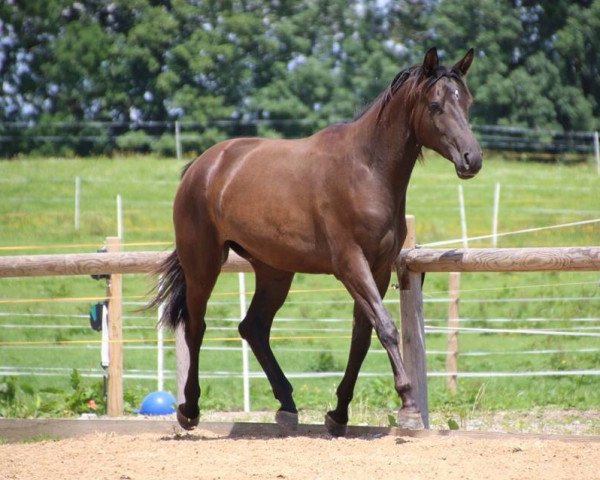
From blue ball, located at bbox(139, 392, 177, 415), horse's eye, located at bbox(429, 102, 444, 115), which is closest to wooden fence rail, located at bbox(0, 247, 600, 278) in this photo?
horse's eye, located at bbox(429, 102, 444, 115)

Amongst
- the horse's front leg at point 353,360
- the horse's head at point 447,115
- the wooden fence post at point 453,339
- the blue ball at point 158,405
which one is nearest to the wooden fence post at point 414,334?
the horse's front leg at point 353,360

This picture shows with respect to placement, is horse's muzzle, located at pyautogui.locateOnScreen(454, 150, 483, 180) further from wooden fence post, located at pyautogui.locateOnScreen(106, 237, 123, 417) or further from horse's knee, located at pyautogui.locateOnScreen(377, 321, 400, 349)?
wooden fence post, located at pyautogui.locateOnScreen(106, 237, 123, 417)

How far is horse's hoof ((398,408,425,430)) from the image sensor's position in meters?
5.20

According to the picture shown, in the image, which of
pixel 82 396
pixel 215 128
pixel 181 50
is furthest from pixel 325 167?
pixel 181 50

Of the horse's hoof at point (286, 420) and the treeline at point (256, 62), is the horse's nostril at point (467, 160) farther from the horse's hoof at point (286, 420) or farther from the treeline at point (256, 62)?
the treeline at point (256, 62)

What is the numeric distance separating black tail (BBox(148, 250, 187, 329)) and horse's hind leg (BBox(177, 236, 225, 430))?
11cm

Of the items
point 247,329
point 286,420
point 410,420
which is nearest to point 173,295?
point 247,329

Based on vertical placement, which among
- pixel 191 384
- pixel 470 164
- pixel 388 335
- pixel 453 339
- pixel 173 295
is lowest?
pixel 453 339

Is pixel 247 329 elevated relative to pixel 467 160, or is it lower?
lower

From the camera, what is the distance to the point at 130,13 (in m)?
38.1

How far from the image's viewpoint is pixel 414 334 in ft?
19.4

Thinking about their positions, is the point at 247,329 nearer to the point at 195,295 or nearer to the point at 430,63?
the point at 195,295

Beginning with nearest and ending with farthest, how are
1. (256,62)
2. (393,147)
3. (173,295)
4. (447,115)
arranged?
1. (447,115)
2. (393,147)
3. (173,295)
4. (256,62)

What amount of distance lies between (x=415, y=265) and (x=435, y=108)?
1023 millimetres
